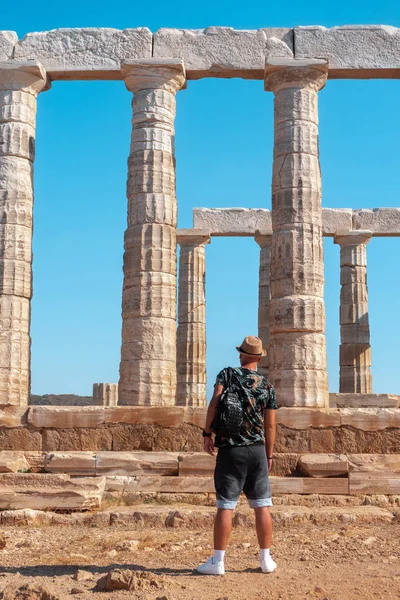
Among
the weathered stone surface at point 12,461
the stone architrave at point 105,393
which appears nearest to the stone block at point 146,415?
the weathered stone surface at point 12,461

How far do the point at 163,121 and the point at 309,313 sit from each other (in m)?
5.03

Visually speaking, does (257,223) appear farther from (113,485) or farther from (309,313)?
(113,485)

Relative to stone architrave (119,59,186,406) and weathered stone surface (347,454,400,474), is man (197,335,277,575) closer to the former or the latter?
weathered stone surface (347,454,400,474)

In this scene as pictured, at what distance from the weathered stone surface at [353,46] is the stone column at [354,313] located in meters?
10.3

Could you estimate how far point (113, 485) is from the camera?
11.9 m

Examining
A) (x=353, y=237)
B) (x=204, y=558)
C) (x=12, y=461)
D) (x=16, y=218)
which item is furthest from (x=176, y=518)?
(x=353, y=237)

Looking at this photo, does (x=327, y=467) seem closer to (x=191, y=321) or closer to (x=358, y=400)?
(x=358, y=400)

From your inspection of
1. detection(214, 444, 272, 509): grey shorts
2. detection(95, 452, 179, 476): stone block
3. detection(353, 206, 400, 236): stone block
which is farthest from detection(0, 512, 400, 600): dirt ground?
detection(353, 206, 400, 236): stone block

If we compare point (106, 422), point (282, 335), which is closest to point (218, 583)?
point (106, 422)

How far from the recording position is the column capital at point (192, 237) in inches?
992

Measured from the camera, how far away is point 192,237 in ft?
83.1

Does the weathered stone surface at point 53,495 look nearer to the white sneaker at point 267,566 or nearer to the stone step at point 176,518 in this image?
the stone step at point 176,518

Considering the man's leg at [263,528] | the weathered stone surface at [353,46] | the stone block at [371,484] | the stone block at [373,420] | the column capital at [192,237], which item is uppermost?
the weathered stone surface at [353,46]

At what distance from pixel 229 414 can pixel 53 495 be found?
4683mm
